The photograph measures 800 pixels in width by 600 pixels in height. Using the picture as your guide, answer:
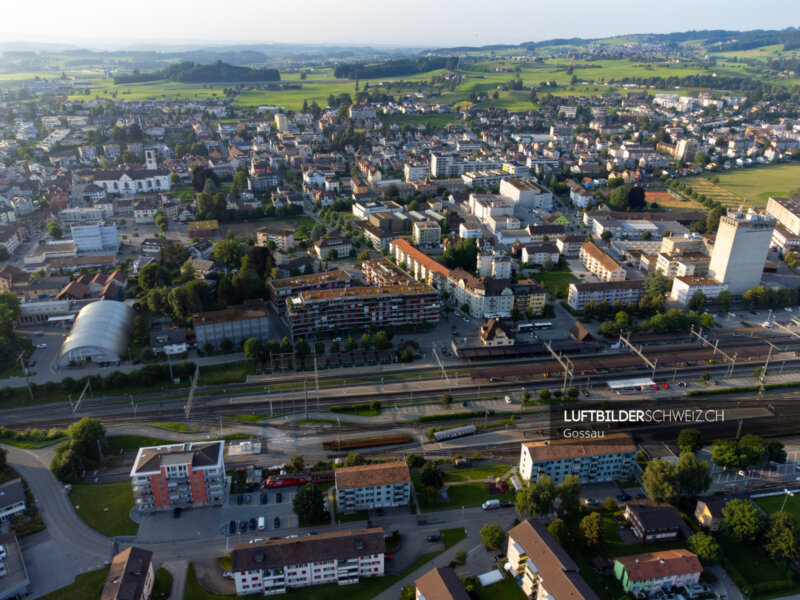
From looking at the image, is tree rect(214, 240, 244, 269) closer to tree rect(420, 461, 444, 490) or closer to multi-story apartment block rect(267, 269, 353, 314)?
multi-story apartment block rect(267, 269, 353, 314)

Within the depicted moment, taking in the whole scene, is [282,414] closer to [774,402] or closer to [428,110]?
[774,402]

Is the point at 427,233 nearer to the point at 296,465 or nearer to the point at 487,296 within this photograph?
the point at 487,296

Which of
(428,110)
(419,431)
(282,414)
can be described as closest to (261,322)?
(282,414)

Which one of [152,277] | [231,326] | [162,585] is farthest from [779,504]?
[152,277]

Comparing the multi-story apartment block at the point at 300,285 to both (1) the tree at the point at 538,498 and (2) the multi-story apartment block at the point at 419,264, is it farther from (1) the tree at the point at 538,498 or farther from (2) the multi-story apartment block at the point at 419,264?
(1) the tree at the point at 538,498

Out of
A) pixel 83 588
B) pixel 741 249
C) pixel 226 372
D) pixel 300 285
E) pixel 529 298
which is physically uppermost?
pixel 741 249

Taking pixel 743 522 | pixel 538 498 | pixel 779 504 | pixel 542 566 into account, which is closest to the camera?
pixel 542 566
